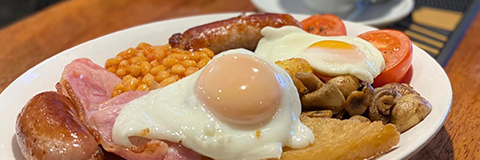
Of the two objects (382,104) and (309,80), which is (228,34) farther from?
(382,104)

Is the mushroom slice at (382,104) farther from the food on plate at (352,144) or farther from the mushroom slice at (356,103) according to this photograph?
the food on plate at (352,144)

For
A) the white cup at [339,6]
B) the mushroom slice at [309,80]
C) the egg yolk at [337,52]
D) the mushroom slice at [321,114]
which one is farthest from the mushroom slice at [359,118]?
the white cup at [339,6]

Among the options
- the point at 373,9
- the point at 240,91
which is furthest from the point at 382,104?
the point at 373,9

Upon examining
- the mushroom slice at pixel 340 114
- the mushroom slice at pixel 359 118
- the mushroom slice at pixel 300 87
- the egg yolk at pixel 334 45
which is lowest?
the mushroom slice at pixel 340 114

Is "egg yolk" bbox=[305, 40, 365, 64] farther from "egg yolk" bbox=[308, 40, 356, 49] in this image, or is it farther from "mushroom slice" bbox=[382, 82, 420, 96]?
"mushroom slice" bbox=[382, 82, 420, 96]

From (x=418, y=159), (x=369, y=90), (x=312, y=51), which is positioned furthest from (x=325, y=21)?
(x=418, y=159)

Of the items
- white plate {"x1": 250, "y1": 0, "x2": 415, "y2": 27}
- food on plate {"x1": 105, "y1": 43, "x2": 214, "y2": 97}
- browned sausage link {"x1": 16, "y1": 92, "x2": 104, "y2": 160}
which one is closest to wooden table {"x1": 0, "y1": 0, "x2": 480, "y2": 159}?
white plate {"x1": 250, "y1": 0, "x2": 415, "y2": 27}

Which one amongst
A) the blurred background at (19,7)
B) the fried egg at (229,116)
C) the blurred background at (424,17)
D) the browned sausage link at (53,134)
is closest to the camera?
the browned sausage link at (53,134)
